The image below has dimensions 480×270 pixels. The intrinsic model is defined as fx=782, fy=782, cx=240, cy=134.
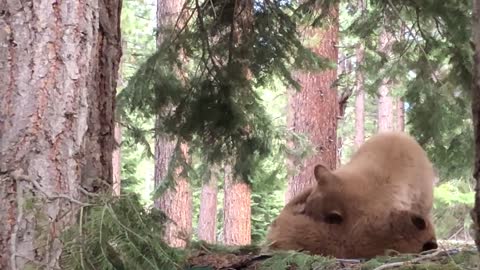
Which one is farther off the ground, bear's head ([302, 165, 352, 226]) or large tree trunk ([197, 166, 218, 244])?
large tree trunk ([197, 166, 218, 244])

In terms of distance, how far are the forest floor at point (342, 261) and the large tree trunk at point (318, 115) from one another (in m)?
7.53

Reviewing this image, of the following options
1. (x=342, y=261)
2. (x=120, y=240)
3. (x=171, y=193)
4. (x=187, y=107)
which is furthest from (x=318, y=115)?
(x=120, y=240)

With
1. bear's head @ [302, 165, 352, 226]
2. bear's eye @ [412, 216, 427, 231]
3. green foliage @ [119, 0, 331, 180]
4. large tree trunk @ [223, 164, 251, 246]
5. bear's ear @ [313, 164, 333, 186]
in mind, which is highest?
green foliage @ [119, 0, 331, 180]

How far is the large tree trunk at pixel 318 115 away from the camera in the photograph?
42.8 ft

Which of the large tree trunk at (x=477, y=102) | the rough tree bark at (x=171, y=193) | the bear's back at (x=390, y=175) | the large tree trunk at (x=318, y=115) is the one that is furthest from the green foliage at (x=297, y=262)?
the rough tree bark at (x=171, y=193)

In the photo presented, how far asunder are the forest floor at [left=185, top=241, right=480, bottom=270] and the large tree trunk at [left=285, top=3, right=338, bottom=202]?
753cm

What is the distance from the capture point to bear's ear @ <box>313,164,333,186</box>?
537 centimetres

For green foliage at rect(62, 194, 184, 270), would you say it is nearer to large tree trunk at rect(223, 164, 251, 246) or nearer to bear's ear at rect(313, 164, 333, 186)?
bear's ear at rect(313, 164, 333, 186)

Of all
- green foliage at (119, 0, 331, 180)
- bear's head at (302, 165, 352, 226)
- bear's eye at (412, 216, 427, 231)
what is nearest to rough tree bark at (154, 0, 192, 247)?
green foliage at (119, 0, 331, 180)

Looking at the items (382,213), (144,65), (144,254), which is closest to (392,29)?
(144,65)

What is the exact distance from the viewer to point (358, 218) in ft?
17.8

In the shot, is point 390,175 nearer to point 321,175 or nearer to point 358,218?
point 358,218

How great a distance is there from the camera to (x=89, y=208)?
10.5 feet

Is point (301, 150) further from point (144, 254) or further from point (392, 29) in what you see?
point (144, 254)
